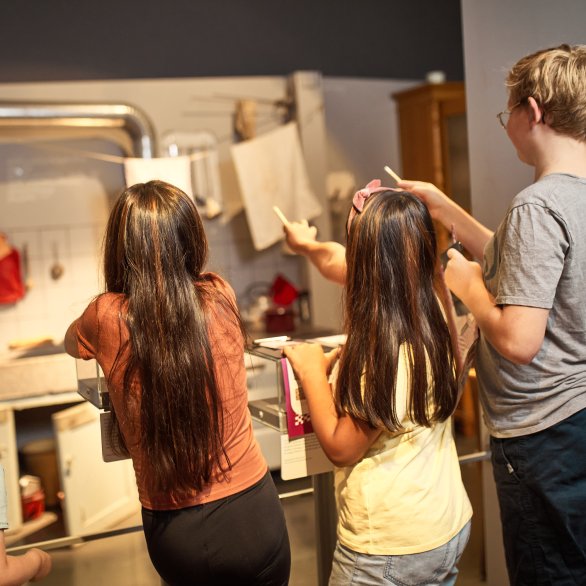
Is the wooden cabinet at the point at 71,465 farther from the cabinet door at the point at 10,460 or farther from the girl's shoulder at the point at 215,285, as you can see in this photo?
the girl's shoulder at the point at 215,285

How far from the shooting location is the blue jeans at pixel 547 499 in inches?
49.4

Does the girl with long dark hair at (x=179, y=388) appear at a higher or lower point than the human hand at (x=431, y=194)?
lower

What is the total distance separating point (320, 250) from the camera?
1.53 metres

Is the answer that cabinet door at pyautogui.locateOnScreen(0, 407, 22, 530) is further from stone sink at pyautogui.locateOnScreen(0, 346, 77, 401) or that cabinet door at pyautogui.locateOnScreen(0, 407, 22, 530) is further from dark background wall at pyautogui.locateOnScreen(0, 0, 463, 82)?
dark background wall at pyautogui.locateOnScreen(0, 0, 463, 82)

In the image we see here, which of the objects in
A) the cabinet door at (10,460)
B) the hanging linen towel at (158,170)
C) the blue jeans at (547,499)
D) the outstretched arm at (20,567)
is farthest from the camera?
the hanging linen towel at (158,170)

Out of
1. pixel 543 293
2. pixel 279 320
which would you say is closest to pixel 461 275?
pixel 543 293

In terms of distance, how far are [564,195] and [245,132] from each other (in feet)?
9.35

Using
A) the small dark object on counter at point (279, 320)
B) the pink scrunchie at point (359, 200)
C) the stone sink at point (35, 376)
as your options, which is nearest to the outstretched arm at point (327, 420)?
the pink scrunchie at point (359, 200)

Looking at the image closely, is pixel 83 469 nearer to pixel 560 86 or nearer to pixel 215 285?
pixel 215 285

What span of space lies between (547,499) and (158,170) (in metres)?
2.50

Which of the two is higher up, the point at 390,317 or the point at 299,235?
the point at 299,235

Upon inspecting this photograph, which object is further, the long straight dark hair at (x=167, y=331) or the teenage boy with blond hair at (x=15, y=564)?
the long straight dark hair at (x=167, y=331)

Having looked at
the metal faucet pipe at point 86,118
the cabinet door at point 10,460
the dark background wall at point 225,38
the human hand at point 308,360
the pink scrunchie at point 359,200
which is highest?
the dark background wall at point 225,38

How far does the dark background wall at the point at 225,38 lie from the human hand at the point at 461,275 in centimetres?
301
